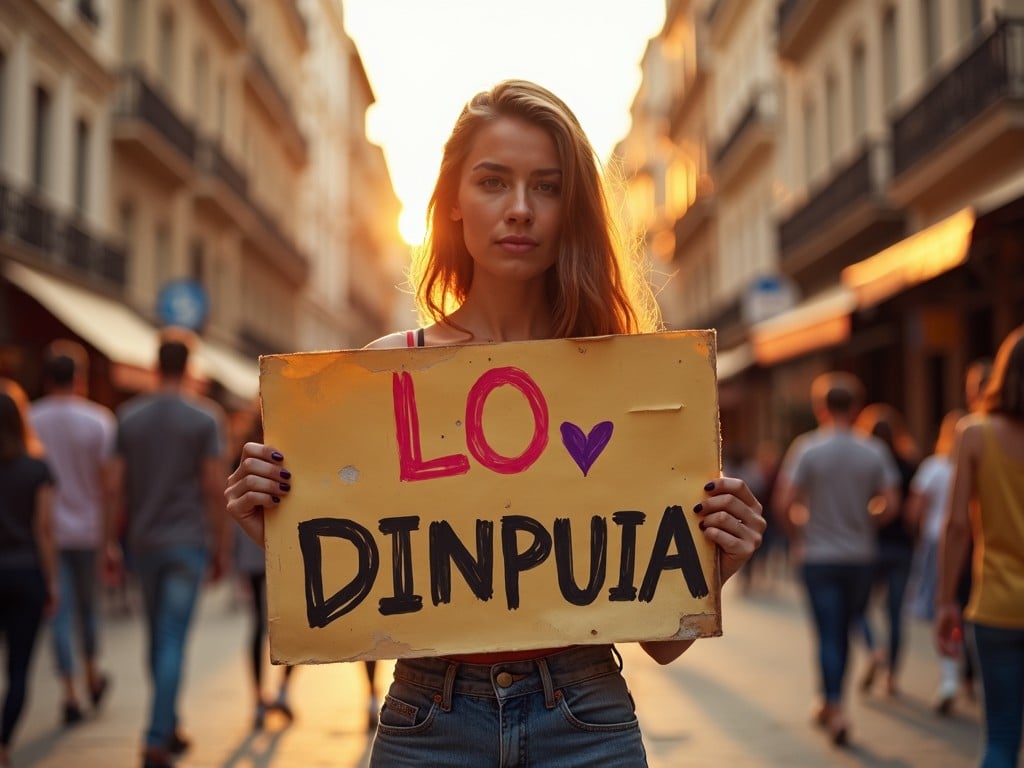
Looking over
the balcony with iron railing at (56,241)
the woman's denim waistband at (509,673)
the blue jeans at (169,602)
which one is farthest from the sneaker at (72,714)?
the balcony with iron railing at (56,241)

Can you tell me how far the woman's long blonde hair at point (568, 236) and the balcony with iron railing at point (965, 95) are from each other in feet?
46.4

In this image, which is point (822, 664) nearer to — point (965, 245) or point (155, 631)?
point (155, 631)

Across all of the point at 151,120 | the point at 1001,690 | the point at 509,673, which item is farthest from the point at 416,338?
the point at 151,120

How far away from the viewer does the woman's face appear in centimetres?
257

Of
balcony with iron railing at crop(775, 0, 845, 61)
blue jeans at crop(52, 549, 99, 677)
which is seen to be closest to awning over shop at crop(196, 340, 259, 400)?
balcony with iron railing at crop(775, 0, 845, 61)

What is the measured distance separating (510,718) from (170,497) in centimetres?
478

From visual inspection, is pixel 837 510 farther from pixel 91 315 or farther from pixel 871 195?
pixel 871 195

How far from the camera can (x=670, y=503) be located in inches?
98.1

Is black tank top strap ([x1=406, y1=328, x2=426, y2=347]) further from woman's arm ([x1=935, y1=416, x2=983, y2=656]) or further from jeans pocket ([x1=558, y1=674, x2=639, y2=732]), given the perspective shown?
woman's arm ([x1=935, y1=416, x2=983, y2=656])

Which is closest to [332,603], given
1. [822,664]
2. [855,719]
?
[822,664]

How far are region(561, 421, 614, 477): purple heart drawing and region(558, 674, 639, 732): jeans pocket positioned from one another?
367mm

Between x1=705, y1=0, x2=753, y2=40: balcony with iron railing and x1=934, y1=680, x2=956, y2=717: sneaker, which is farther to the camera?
x1=705, y1=0, x2=753, y2=40: balcony with iron railing

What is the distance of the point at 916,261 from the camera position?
523 inches

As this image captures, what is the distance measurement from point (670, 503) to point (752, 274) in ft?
114
